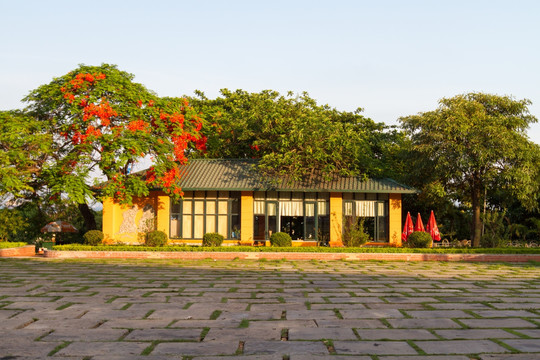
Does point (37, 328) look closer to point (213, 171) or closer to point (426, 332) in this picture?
point (426, 332)

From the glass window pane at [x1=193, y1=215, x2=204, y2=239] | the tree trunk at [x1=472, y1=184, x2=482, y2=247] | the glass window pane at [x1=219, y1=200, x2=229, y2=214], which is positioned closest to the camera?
the tree trunk at [x1=472, y1=184, x2=482, y2=247]

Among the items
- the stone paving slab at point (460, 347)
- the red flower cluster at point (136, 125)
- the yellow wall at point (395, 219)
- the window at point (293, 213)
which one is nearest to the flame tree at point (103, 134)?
the red flower cluster at point (136, 125)

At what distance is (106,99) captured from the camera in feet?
76.9

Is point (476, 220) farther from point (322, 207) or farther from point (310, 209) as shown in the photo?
point (310, 209)

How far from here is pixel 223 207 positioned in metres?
26.7

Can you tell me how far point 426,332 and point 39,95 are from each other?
867 inches

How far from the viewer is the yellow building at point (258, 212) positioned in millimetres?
26062

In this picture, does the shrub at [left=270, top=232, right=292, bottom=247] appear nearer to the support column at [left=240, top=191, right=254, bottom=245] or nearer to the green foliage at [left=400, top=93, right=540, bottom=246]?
the support column at [left=240, top=191, right=254, bottom=245]

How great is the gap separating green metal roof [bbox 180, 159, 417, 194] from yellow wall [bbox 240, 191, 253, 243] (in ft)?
2.39

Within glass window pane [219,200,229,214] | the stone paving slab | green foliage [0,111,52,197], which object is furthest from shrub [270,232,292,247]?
the stone paving slab

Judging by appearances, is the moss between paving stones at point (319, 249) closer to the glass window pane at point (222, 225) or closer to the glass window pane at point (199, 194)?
the glass window pane at point (222, 225)

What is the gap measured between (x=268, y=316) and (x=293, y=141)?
1831 cm

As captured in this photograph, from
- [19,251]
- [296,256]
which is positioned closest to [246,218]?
[296,256]

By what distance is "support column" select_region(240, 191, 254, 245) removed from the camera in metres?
26.1
